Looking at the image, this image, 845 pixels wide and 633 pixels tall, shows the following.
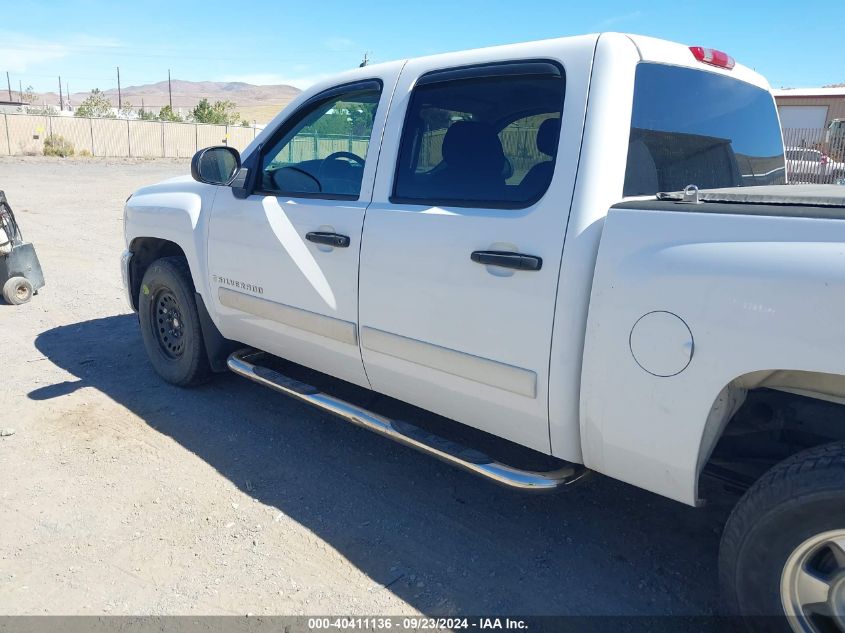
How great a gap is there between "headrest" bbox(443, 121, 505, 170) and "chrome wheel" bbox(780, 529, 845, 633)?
1856 mm

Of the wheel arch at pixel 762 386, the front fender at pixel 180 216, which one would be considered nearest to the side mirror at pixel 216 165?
the front fender at pixel 180 216

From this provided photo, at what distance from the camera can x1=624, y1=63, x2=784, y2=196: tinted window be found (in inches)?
107

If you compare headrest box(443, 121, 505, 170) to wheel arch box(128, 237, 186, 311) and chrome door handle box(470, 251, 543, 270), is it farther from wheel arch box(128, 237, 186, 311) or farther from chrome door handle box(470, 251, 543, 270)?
wheel arch box(128, 237, 186, 311)

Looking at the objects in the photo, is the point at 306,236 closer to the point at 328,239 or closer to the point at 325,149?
the point at 328,239

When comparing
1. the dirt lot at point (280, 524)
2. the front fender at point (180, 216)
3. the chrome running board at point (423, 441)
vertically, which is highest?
the front fender at point (180, 216)

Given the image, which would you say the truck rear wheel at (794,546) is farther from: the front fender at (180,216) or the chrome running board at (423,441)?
the front fender at (180,216)

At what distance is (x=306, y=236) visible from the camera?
3.55 m

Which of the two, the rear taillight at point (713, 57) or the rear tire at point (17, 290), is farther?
the rear tire at point (17, 290)

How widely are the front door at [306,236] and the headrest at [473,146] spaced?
40 centimetres

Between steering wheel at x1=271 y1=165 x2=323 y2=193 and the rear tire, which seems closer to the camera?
steering wheel at x1=271 y1=165 x2=323 y2=193

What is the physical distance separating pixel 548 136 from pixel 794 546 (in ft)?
5.65

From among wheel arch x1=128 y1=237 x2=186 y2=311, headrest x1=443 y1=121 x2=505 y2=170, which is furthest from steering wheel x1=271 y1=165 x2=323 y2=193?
wheel arch x1=128 y1=237 x2=186 y2=311

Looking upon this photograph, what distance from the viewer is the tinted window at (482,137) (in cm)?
281

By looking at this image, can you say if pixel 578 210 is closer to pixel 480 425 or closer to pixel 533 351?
pixel 533 351
